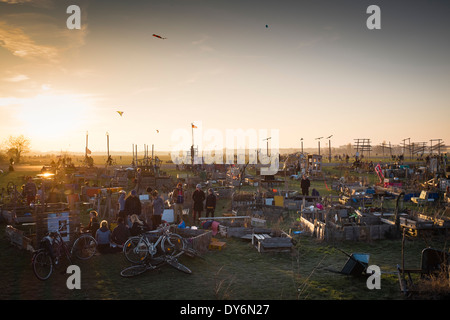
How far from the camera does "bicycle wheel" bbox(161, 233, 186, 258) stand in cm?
947

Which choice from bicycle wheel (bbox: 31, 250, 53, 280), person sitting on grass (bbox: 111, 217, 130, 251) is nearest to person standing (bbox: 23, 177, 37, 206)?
person sitting on grass (bbox: 111, 217, 130, 251)

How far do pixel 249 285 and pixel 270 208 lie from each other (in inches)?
351

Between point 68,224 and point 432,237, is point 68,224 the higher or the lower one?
the higher one

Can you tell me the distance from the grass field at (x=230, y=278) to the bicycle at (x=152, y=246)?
35 centimetres

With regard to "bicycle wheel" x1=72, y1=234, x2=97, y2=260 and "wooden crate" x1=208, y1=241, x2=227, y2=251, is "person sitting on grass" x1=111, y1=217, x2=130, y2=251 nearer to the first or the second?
"bicycle wheel" x1=72, y1=234, x2=97, y2=260

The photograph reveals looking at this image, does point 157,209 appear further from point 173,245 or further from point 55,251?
point 55,251

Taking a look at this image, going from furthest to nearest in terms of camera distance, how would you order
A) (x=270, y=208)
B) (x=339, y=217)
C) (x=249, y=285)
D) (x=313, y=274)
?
(x=270, y=208) < (x=339, y=217) < (x=313, y=274) < (x=249, y=285)

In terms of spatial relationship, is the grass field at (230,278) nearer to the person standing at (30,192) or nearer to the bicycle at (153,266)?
the bicycle at (153,266)

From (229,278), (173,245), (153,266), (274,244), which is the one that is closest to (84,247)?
(153,266)

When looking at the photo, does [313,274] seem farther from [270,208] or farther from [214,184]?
[214,184]

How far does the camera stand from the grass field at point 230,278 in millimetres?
7160

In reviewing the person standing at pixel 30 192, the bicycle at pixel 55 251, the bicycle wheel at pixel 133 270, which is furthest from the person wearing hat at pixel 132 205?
the person standing at pixel 30 192
